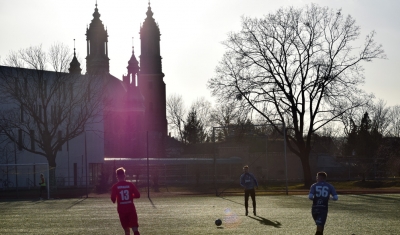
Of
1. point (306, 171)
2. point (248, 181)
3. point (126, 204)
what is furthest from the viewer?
point (306, 171)

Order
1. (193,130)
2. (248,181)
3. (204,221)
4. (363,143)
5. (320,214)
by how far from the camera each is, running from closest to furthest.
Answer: (320,214)
(204,221)
(248,181)
(363,143)
(193,130)

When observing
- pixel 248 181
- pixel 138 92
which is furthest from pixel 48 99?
pixel 138 92

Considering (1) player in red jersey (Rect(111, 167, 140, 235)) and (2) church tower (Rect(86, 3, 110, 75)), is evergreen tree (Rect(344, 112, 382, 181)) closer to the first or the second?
(2) church tower (Rect(86, 3, 110, 75))

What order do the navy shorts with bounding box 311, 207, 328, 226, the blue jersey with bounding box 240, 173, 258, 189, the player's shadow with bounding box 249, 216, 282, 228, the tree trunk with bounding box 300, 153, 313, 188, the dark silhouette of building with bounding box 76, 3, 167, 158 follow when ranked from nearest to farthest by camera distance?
the navy shorts with bounding box 311, 207, 328, 226 < the player's shadow with bounding box 249, 216, 282, 228 < the blue jersey with bounding box 240, 173, 258, 189 < the tree trunk with bounding box 300, 153, 313, 188 < the dark silhouette of building with bounding box 76, 3, 167, 158

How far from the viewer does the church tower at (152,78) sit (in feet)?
358

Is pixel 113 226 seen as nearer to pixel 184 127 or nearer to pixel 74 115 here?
pixel 74 115

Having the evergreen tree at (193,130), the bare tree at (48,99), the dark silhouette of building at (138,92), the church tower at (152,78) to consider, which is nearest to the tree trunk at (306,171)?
the bare tree at (48,99)

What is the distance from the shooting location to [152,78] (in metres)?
112

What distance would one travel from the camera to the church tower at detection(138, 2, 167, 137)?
109125mm

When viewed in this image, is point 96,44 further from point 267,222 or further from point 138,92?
point 267,222

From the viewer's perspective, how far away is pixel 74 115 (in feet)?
182

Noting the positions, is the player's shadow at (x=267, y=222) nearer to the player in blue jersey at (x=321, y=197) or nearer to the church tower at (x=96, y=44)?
the player in blue jersey at (x=321, y=197)

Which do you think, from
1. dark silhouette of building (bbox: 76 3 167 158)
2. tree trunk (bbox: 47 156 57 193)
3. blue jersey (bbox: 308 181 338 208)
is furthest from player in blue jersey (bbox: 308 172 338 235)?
dark silhouette of building (bbox: 76 3 167 158)

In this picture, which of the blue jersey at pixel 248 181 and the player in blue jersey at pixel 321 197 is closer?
the player in blue jersey at pixel 321 197
